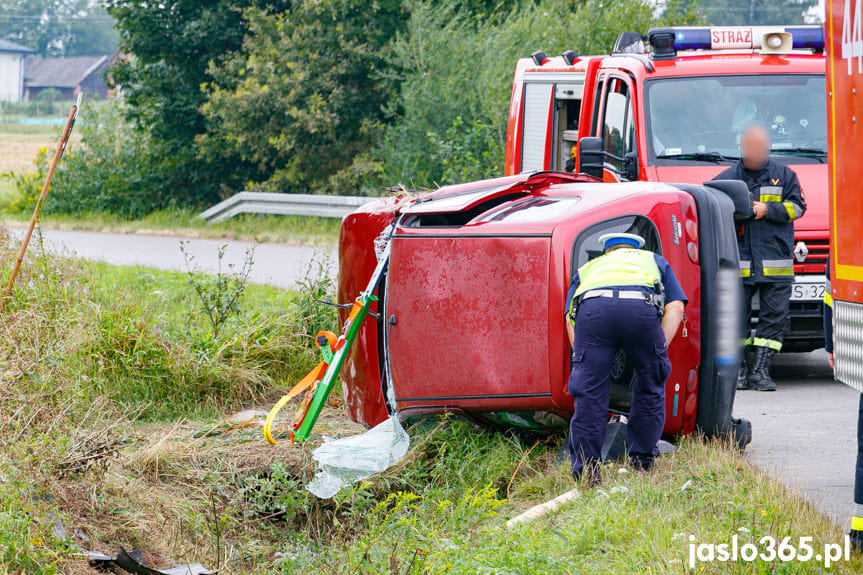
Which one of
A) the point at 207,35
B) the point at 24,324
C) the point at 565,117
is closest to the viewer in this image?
the point at 24,324

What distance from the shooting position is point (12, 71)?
86.8 m

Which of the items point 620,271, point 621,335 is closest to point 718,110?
point 620,271

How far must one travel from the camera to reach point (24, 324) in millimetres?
7129

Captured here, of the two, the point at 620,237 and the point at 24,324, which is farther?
the point at 24,324

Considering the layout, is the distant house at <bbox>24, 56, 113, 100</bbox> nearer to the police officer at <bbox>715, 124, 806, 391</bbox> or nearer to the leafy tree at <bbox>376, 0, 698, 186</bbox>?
the leafy tree at <bbox>376, 0, 698, 186</bbox>

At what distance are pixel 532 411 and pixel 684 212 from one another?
1385 mm

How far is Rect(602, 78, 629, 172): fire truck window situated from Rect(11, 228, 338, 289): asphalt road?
394 cm

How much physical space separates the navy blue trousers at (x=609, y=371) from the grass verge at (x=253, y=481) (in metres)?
0.19

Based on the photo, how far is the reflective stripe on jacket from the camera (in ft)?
25.7

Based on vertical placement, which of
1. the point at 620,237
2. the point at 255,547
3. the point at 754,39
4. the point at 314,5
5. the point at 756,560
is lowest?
the point at 255,547

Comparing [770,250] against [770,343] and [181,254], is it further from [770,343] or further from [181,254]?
[181,254]

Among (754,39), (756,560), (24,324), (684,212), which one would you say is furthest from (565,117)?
(756,560)

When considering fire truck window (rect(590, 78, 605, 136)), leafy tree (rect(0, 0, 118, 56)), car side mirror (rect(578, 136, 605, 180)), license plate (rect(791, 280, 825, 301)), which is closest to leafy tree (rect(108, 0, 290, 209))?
fire truck window (rect(590, 78, 605, 136))

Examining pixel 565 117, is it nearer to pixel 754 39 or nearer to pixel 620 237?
pixel 754 39
